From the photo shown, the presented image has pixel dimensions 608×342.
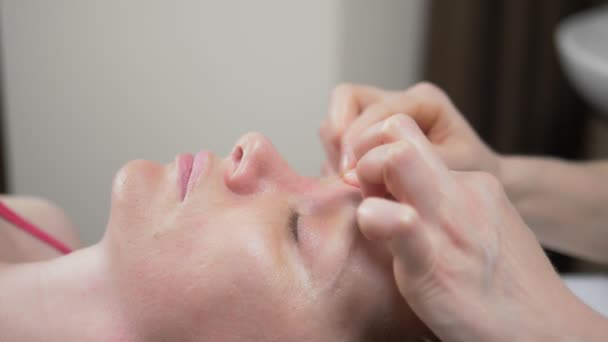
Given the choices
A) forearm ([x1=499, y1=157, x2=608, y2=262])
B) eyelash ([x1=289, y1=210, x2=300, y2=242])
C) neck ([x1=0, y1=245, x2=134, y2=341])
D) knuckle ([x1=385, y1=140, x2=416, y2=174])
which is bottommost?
forearm ([x1=499, y1=157, x2=608, y2=262])

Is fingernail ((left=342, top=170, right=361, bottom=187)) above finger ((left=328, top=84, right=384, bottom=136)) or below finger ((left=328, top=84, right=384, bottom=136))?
below

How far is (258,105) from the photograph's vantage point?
202cm

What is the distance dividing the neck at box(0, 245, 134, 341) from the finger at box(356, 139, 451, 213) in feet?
1.44

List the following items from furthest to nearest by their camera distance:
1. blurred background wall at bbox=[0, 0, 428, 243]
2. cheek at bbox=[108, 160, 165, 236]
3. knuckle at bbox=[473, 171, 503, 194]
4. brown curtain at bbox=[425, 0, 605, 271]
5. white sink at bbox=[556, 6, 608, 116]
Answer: brown curtain at bbox=[425, 0, 605, 271] < blurred background wall at bbox=[0, 0, 428, 243] < white sink at bbox=[556, 6, 608, 116] < cheek at bbox=[108, 160, 165, 236] < knuckle at bbox=[473, 171, 503, 194]

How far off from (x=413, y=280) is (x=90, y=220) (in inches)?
60.4

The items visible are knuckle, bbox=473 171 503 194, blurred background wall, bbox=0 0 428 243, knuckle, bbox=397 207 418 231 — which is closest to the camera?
knuckle, bbox=397 207 418 231

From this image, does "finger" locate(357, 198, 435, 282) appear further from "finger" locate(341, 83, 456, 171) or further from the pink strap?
the pink strap

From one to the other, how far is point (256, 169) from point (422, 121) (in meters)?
0.39

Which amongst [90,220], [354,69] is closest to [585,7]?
[354,69]

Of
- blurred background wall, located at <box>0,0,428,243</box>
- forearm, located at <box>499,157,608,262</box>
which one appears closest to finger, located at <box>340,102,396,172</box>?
forearm, located at <box>499,157,608,262</box>

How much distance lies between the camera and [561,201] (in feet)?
4.62

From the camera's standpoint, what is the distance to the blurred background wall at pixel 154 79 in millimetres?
1931

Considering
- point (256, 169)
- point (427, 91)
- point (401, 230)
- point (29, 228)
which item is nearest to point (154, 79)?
point (29, 228)

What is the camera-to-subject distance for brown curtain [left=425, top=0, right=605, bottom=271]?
7.01 ft
